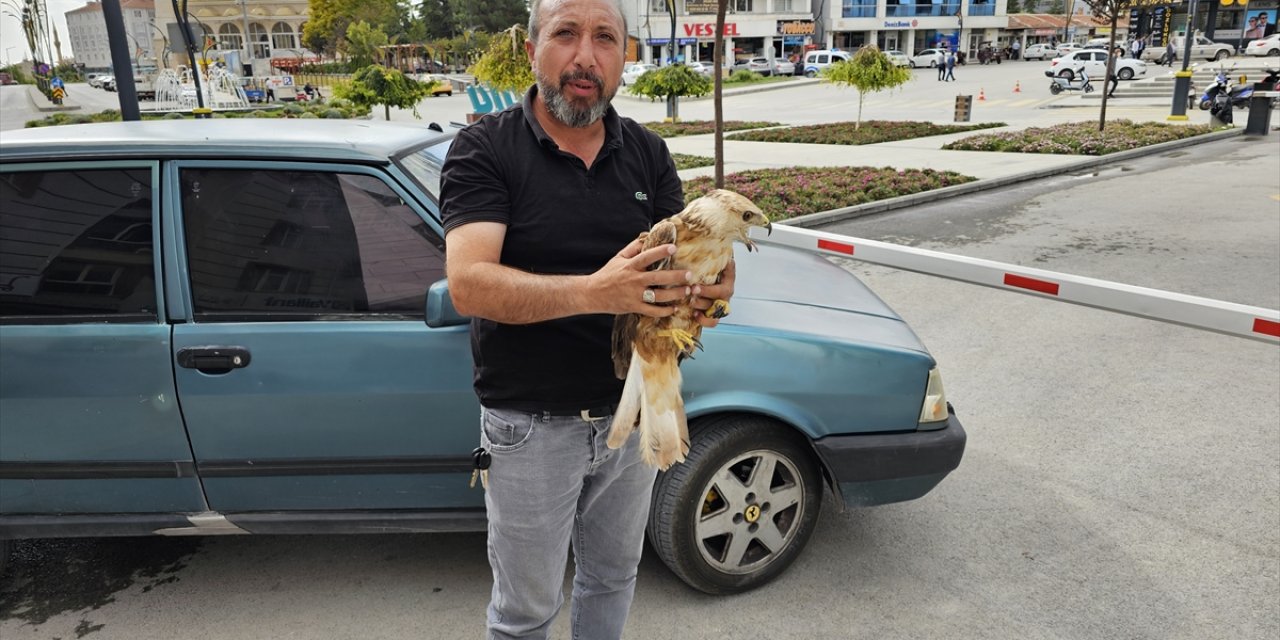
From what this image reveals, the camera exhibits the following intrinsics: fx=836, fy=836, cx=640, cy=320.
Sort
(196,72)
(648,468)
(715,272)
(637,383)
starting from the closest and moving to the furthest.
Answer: (715,272)
(637,383)
(648,468)
(196,72)

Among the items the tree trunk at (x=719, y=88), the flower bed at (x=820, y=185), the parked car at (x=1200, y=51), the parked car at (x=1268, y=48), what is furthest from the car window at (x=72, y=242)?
the parked car at (x=1268, y=48)

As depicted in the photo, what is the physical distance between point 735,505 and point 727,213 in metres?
1.58

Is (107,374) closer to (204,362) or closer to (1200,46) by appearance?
(204,362)

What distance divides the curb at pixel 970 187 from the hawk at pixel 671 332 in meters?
8.34

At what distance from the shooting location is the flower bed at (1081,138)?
16.1 m

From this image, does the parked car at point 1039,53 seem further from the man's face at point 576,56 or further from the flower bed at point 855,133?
the man's face at point 576,56

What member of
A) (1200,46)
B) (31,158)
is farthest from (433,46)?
(31,158)

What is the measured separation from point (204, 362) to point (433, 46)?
3501 inches

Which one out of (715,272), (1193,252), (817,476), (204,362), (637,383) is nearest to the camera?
(715,272)

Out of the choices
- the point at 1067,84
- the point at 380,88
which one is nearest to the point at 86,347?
the point at 380,88

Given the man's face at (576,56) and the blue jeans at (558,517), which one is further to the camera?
the blue jeans at (558,517)

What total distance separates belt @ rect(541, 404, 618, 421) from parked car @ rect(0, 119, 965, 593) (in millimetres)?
788

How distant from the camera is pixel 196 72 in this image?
20.3 meters

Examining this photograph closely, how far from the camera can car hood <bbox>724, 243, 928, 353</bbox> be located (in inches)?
116
